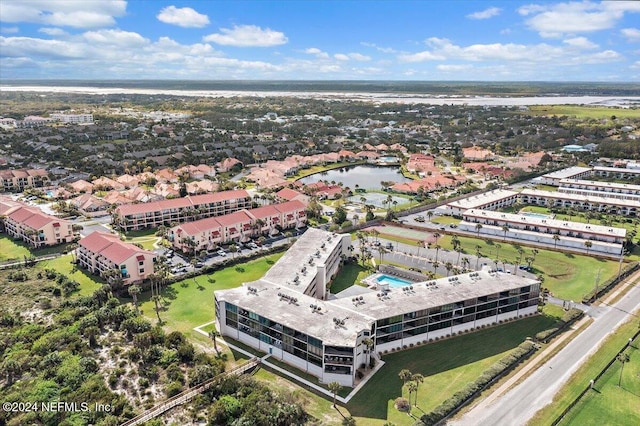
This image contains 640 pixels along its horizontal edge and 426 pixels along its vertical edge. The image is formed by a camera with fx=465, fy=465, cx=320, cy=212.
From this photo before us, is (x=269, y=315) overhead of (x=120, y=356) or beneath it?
overhead

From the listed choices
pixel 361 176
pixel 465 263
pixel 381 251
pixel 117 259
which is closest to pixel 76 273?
pixel 117 259

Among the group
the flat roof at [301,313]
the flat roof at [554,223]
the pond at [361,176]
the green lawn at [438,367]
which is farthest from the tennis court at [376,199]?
the flat roof at [301,313]

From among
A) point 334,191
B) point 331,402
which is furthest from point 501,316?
point 334,191

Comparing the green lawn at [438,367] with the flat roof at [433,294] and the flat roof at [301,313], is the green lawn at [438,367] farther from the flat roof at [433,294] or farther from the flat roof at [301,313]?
the flat roof at [301,313]

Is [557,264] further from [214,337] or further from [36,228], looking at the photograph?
[36,228]

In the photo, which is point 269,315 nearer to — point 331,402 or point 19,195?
point 331,402

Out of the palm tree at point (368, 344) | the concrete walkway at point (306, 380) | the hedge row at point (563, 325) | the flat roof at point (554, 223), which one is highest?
the flat roof at point (554, 223)
